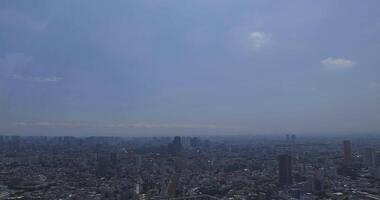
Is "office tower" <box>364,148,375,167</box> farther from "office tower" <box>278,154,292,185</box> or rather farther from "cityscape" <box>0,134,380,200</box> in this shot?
"office tower" <box>278,154,292,185</box>

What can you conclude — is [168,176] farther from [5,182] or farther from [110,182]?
[5,182]

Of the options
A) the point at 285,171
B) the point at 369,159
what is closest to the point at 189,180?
the point at 285,171

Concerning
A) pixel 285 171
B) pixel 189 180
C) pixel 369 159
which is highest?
pixel 369 159

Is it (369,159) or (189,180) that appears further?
(369,159)

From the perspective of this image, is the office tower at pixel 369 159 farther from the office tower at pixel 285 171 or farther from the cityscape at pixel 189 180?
the office tower at pixel 285 171

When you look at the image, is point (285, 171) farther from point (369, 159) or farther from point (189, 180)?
point (369, 159)

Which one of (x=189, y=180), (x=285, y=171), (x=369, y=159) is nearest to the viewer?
(x=285, y=171)

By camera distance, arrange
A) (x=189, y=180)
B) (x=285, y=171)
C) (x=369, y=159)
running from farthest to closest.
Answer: (x=369, y=159) → (x=189, y=180) → (x=285, y=171)

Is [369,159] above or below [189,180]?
above

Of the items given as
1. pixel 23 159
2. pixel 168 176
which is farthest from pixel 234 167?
pixel 23 159

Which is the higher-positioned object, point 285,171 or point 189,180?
point 285,171

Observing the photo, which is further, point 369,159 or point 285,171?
point 369,159
